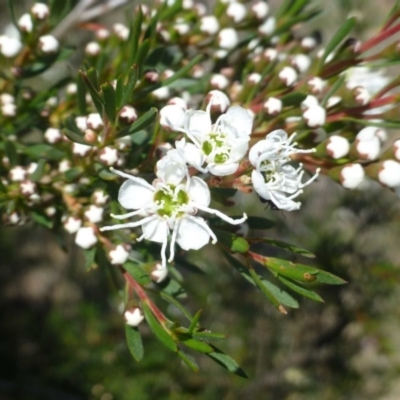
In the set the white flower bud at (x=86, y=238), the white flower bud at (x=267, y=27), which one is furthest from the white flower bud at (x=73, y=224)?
the white flower bud at (x=267, y=27)

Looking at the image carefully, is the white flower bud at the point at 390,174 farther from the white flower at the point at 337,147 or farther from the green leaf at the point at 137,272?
the green leaf at the point at 137,272

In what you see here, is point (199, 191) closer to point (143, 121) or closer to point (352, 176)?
point (143, 121)

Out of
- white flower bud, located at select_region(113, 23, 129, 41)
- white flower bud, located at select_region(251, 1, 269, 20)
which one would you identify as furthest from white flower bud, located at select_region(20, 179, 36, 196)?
white flower bud, located at select_region(251, 1, 269, 20)

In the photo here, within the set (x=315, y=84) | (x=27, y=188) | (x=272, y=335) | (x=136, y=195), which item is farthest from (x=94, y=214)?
(x=272, y=335)

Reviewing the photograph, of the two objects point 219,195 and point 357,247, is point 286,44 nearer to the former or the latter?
point 219,195

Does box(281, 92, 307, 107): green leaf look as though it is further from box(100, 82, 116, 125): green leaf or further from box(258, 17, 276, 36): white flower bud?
box(258, 17, 276, 36): white flower bud

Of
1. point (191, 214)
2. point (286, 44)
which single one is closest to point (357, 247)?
point (286, 44)
